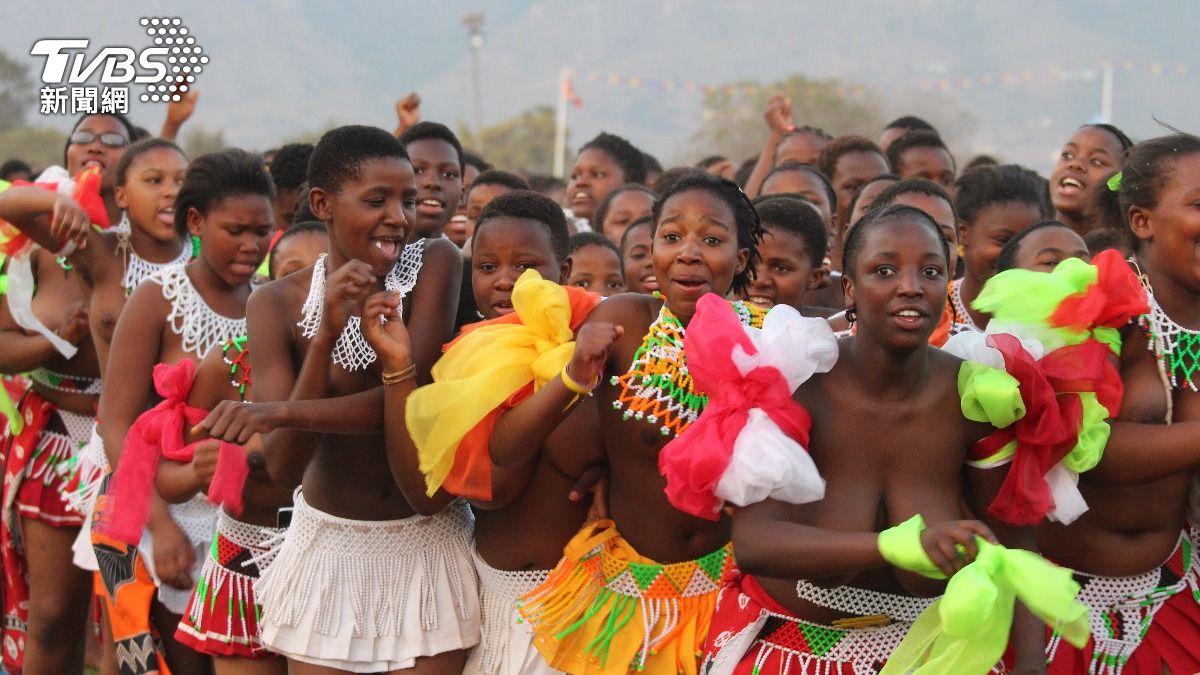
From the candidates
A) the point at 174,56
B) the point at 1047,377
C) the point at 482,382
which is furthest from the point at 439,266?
the point at 174,56

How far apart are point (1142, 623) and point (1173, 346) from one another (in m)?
0.78

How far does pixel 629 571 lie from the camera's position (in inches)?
165

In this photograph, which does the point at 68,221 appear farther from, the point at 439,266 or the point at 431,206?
the point at 439,266

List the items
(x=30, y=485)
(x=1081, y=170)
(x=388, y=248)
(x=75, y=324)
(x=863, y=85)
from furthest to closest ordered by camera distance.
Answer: (x=863, y=85), (x=1081, y=170), (x=30, y=485), (x=75, y=324), (x=388, y=248)

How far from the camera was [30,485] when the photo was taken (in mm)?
6348

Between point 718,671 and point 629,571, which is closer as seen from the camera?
point 718,671

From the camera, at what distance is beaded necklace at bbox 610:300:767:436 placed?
4000 mm

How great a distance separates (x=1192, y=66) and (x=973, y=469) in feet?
339

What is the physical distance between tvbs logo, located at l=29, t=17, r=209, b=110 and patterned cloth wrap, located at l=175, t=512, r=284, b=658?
12.1 ft

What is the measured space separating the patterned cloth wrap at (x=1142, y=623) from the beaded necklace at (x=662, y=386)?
1177mm

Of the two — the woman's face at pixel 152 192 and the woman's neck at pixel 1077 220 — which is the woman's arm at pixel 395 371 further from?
the woman's neck at pixel 1077 220

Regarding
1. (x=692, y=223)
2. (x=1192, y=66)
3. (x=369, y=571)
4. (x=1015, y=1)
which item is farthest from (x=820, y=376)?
(x=1015, y=1)

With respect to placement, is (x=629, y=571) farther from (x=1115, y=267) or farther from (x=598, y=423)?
(x=1115, y=267)

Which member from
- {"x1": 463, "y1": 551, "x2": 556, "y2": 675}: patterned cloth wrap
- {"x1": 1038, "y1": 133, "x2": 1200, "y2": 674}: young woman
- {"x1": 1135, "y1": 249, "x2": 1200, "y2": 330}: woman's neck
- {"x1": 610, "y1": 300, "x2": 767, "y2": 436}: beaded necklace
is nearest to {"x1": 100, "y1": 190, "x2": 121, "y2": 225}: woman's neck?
{"x1": 463, "y1": 551, "x2": 556, "y2": 675}: patterned cloth wrap
